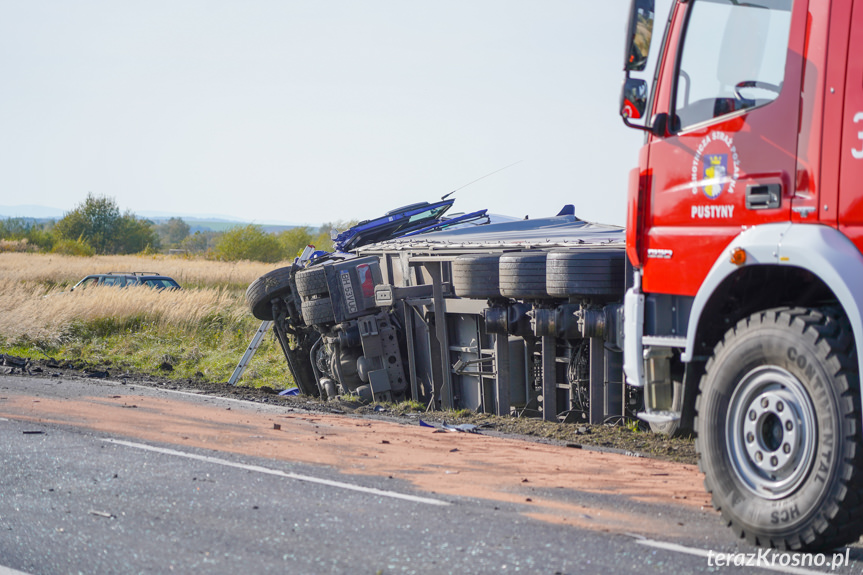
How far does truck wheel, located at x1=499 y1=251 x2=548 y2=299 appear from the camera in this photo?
8.98 metres

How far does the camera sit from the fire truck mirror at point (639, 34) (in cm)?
518

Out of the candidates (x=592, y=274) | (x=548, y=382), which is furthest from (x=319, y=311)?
(x=592, y=274)

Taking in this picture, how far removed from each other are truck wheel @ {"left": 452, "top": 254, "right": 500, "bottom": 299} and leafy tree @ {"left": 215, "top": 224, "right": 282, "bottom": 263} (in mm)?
64099

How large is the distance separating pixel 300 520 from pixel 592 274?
→ 14.1 feet

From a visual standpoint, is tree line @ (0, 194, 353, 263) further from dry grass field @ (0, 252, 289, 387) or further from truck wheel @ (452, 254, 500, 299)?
truck wheel @ (452, 254, 500, 299)

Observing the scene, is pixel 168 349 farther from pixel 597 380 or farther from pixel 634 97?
pixel 634 97

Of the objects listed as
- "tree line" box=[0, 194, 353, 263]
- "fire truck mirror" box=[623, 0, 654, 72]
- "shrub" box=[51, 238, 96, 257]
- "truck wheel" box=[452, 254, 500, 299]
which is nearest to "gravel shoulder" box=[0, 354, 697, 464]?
"truck wheel" box=[452, 254, 500, 299]

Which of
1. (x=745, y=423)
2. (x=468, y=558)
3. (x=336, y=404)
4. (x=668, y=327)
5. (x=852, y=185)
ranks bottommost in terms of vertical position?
(x=336, y=404)

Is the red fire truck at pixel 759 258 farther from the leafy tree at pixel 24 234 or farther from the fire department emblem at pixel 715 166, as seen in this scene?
the leafy tree at pixel 24 234

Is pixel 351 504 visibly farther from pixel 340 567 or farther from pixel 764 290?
pixel 764 290

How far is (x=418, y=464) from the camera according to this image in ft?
22.7

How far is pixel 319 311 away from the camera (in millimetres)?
11953

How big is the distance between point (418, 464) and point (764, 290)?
3.07 meters

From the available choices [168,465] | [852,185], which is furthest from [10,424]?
[852,185]
